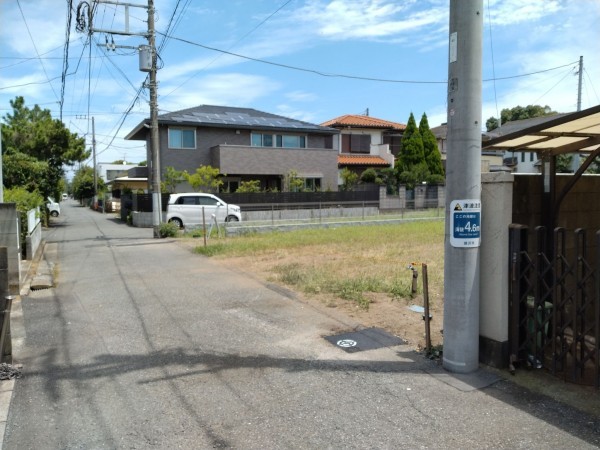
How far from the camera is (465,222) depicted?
14.6ft

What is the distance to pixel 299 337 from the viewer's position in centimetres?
578

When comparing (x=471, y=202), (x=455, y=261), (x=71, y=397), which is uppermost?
(x=471, y=202)

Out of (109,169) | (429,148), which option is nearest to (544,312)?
(429,148)

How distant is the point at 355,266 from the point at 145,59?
39.5 feet

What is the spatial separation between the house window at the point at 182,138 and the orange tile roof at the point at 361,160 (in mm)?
11719

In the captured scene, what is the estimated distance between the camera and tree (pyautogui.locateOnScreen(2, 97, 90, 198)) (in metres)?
21.8

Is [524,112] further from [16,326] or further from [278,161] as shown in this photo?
[16,326]

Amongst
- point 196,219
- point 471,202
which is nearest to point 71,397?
point 471,202

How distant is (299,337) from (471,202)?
261 cm

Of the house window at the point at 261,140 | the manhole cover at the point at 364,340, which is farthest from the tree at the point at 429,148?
the manhole cover at the point at 364,340

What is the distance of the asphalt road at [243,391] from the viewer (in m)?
3.45

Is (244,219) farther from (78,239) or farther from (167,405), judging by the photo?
(167,405)

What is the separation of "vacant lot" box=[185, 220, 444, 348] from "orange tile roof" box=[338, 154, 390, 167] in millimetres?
16239

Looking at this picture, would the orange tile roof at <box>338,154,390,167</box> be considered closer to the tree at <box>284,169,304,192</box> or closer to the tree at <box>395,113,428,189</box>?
the tree at <box>395,113,428,189</box>
